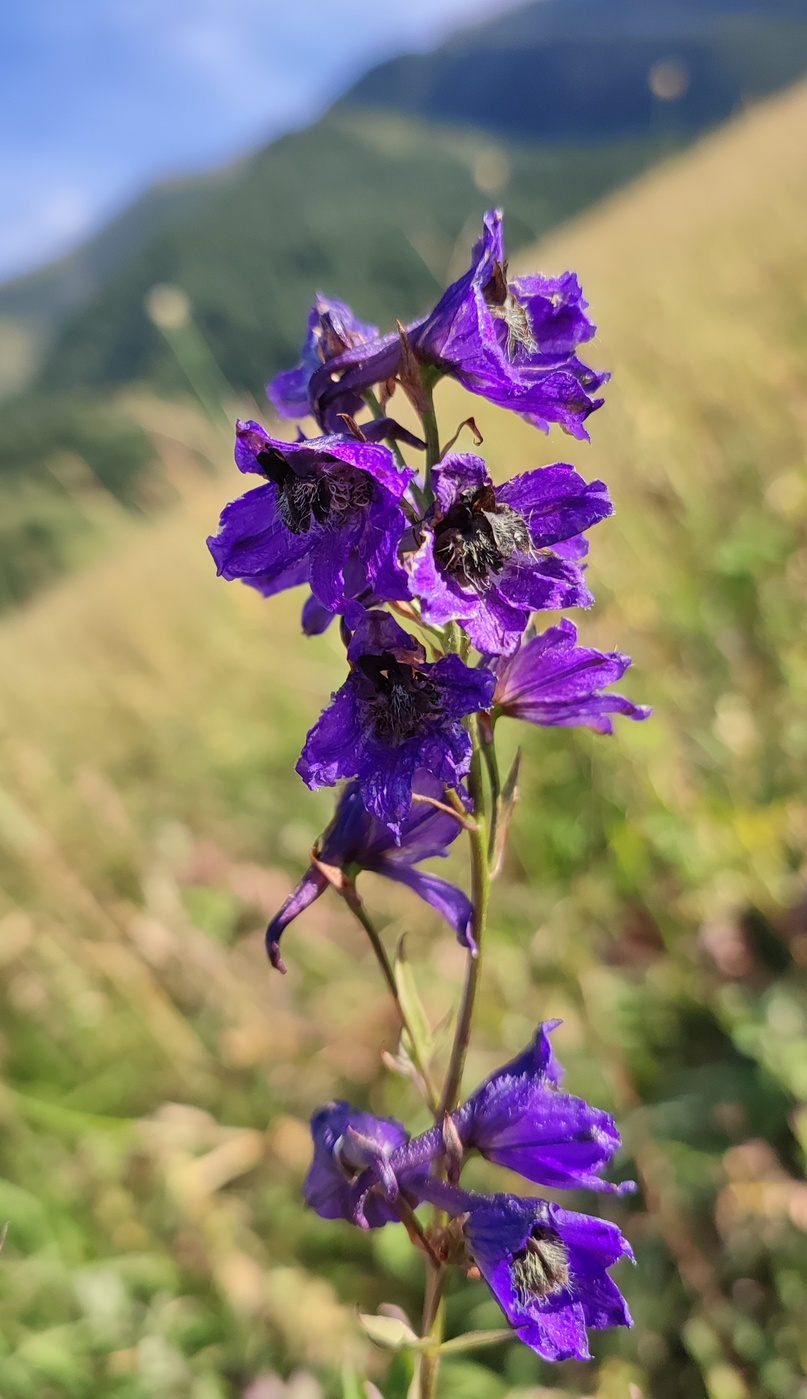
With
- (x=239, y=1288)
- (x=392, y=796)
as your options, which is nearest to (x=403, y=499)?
(x=392, y=796)

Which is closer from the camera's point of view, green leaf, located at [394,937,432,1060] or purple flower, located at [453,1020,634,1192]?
purple flower, located at [453,1020,634,1192]

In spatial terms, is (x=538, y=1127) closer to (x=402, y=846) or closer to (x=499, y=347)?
(x=402, y=846)

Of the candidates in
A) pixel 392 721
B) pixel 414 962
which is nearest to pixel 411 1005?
pixel 392 721

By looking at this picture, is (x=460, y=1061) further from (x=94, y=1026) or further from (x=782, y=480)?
(x=782, y=480)

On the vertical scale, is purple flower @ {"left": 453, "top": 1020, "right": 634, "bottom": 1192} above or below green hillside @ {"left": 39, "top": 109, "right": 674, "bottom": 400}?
below

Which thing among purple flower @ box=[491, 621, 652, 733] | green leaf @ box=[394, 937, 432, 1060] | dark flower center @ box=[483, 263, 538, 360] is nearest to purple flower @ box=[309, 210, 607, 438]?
dark flower center @ box=[483, 263, 538, 360]

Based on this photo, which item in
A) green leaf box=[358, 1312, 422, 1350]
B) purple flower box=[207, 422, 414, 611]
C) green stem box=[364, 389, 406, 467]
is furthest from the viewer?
green stem box=[364, 389, 406, 467]

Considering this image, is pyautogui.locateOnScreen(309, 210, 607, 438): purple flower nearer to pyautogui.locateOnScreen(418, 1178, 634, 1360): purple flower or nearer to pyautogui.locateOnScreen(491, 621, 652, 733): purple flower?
pyautogui.locateOnScreen(491, 621, 652, 733): purple flower
